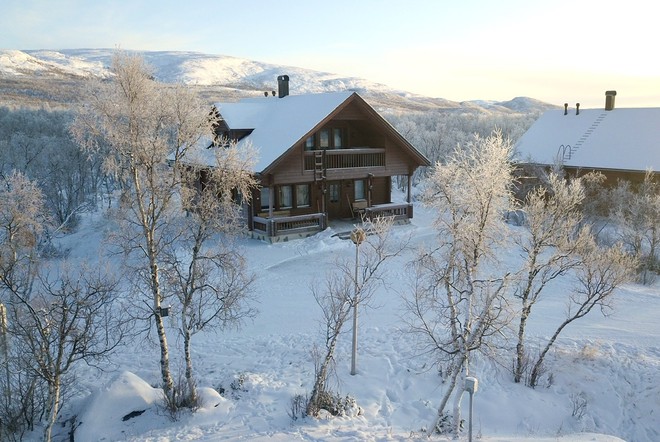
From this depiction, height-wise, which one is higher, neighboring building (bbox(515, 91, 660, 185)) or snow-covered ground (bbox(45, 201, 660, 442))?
neighboring building (bbox(515, 91, 660, 185))

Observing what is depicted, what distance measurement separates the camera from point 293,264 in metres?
21.8

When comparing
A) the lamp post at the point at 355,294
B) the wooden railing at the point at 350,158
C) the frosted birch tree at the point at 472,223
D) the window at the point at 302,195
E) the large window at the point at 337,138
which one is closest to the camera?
the frosted birch tree at the point at 472,223

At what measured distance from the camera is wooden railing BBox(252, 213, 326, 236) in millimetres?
24203

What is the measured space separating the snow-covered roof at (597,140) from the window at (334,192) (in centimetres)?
1435

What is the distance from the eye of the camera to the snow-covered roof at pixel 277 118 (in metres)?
24.4

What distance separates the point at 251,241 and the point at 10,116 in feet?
132

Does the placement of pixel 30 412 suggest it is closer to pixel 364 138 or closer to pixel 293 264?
pixel 293 264

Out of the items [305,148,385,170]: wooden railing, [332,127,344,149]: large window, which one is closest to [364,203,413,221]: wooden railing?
[305,148,385,170]: wooden railing

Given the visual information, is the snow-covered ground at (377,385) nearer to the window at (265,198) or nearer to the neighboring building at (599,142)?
the window at (265,198)

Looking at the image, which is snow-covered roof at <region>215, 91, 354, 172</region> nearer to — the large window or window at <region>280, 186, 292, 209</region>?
the large window

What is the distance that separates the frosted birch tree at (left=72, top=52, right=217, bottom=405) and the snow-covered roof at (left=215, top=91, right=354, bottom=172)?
1127cm

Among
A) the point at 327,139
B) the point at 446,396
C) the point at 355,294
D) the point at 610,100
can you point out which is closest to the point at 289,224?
the point at 327,139

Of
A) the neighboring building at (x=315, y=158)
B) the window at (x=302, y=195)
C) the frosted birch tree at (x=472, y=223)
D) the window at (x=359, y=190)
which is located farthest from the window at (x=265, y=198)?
the frosted birch tree at (x=472, y=223)

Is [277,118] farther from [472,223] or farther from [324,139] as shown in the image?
[472,223]
